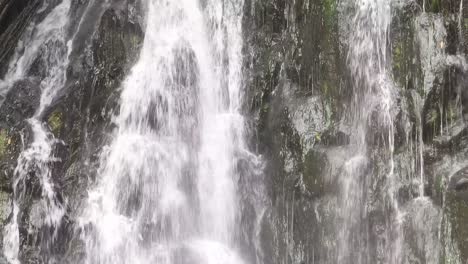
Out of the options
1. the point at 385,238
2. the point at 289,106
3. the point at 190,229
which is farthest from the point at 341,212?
the point at 190,229

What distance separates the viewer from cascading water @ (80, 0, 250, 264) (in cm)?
798

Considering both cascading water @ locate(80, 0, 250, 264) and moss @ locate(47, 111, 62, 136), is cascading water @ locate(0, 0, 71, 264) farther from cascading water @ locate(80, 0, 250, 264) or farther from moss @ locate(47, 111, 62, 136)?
cascading water @ locate(80, 0, 250, 264)

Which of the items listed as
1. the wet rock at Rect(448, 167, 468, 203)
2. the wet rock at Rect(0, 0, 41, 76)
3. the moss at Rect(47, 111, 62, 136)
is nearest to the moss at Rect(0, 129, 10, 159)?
the moss at Rect(47, 111, 62, 136)

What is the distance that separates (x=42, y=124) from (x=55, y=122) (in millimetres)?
193

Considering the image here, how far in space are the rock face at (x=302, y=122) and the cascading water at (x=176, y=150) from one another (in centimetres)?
22

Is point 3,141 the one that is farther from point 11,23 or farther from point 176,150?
point 176,150

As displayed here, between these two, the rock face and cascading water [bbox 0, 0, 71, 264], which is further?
cascading water [bbox 0, 0, 71, 264]

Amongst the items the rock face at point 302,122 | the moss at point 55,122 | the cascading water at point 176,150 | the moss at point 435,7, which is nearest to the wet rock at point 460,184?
the rock face at point 302,122

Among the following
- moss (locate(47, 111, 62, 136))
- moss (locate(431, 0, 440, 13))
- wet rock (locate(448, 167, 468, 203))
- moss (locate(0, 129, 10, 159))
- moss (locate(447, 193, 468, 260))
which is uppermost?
moss (locate(431, 0, 440, 13))

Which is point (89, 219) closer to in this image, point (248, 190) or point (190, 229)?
point (190, 229)

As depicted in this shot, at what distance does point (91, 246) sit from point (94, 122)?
1797mm

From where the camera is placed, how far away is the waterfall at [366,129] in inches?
303

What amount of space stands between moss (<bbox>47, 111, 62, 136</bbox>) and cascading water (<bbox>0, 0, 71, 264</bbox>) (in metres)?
0.09

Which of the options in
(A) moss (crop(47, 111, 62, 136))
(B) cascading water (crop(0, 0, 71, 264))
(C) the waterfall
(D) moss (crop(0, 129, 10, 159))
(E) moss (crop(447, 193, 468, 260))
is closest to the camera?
(E) moss (crop(447, 193, 468, 260))
